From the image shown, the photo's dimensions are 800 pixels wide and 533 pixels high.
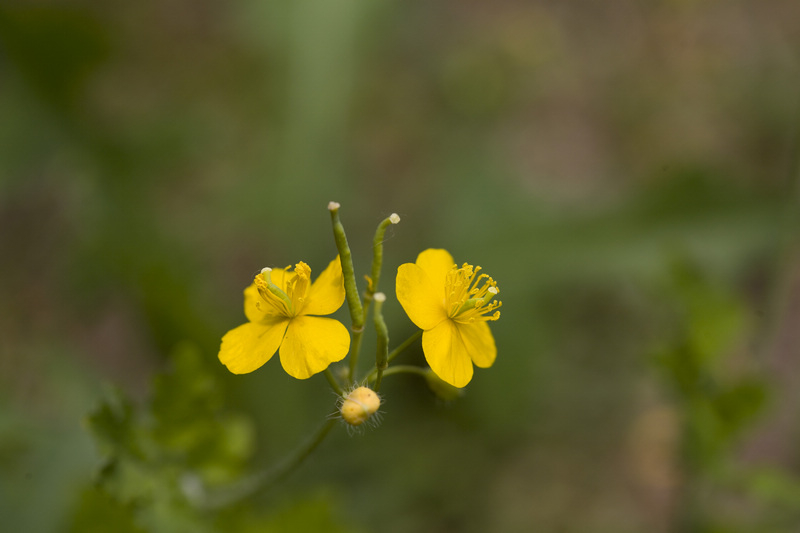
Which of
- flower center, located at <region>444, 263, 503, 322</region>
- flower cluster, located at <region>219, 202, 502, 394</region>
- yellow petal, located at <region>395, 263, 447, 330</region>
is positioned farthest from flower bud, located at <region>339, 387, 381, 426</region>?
flower center, located at <region>444, 263, 503, 322</region>

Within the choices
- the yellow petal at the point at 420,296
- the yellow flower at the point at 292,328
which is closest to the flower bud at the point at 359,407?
the yellow flower at the point at 292,328

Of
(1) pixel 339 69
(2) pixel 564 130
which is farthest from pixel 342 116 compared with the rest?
(2) pixel 564 130

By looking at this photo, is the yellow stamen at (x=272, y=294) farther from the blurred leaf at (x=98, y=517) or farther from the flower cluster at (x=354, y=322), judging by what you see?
the blurred leaf at (x=98, y=517)

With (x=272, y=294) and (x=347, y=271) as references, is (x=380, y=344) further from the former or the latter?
(x=272, y=294)

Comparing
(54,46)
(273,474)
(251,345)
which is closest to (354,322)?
(251,345)

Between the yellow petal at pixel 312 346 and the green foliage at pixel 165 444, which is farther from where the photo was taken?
the green foliage at pixel 165 444
